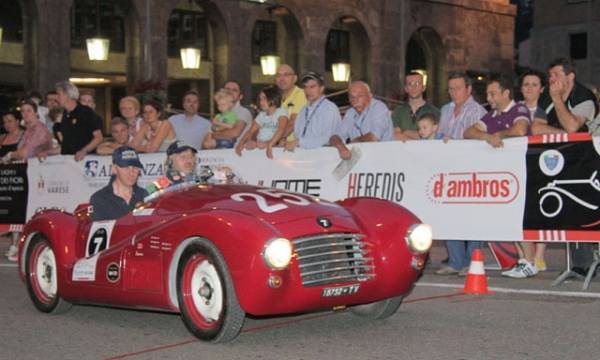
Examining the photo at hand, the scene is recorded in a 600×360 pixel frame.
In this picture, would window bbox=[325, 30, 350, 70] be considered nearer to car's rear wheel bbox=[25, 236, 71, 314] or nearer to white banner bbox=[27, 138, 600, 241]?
white banner bbox=[27, 138, 600, 241]

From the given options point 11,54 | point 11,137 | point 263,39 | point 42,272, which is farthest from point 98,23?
point 42,272

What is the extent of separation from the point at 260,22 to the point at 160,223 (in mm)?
22834

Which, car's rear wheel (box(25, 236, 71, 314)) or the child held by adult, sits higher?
the child held by adult

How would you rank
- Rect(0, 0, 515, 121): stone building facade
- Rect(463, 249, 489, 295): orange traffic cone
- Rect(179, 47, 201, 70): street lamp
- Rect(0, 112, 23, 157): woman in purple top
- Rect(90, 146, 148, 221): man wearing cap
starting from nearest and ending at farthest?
Rect(90, 146, 148, 221): man wearing cap, Rect(463, 249, 489, 295): orange traffic cone, Rect(0, 112, 23, 157): woman in purple top, Rect(0, 0, 515, 121): stone building facade, Rect(179, 47, 201, 70): street lamp

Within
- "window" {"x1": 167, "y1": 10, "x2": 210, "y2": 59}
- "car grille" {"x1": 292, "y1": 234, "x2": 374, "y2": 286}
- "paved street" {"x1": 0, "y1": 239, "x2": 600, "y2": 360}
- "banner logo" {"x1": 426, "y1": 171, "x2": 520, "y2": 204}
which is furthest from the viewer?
"window" {"x1": 167, "y1": 10, "x2": 210, "y2": 59}

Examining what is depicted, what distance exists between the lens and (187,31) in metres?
28.0

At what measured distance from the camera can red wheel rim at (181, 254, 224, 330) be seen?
6.99 metres

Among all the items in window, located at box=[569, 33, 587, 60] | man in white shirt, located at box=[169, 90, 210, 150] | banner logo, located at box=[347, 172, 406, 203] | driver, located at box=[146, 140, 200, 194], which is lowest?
banner logo, located at box=[347, 172, 406, 203]

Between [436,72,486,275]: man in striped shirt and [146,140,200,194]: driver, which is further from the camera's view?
[436,72,486,275]: man in striped shirt

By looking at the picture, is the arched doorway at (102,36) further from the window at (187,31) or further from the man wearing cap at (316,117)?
the man wearing cap at (316,117)

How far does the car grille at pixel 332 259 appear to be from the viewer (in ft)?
22.5

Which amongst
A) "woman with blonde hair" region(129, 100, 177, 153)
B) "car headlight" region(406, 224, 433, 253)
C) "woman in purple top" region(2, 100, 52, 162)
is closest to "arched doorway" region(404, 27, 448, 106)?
"woman in purple top" region(2, 100, 52, 162)

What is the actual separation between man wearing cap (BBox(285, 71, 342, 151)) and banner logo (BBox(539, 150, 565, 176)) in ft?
8.21

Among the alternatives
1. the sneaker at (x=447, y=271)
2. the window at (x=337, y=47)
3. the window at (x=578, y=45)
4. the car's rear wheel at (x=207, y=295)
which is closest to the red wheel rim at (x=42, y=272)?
the car's rear wheel at (x=207, y=295)
